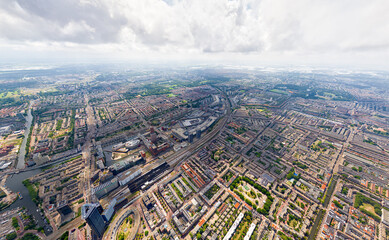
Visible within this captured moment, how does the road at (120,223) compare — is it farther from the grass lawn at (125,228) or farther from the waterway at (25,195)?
the waterway at (25,195)

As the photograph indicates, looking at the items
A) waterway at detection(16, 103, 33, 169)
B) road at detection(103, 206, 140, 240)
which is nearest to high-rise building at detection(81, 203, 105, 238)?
road at detection(103, 206, 140, 240)

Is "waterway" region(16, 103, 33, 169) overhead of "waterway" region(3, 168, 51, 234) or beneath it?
overhead

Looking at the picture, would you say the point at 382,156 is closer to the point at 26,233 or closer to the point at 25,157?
the point at 26,233

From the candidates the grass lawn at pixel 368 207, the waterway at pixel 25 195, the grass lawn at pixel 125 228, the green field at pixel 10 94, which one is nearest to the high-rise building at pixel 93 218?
the grass lawn at pixel 125 228

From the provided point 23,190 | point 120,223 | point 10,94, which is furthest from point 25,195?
point 10,94

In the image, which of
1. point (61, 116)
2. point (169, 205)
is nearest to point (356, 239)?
point (169, 205)

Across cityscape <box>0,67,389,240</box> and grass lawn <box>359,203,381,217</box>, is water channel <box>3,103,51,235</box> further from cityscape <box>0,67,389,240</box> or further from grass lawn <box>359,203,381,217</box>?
grass lawn <box>359,203,381,217</box>

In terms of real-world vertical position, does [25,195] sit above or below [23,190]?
below

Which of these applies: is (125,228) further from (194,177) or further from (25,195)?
(25,195)

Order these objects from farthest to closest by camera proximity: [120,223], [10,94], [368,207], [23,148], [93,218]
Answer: [10,94] → [23,148] → [368,207] → [120,223] → [93,218]
